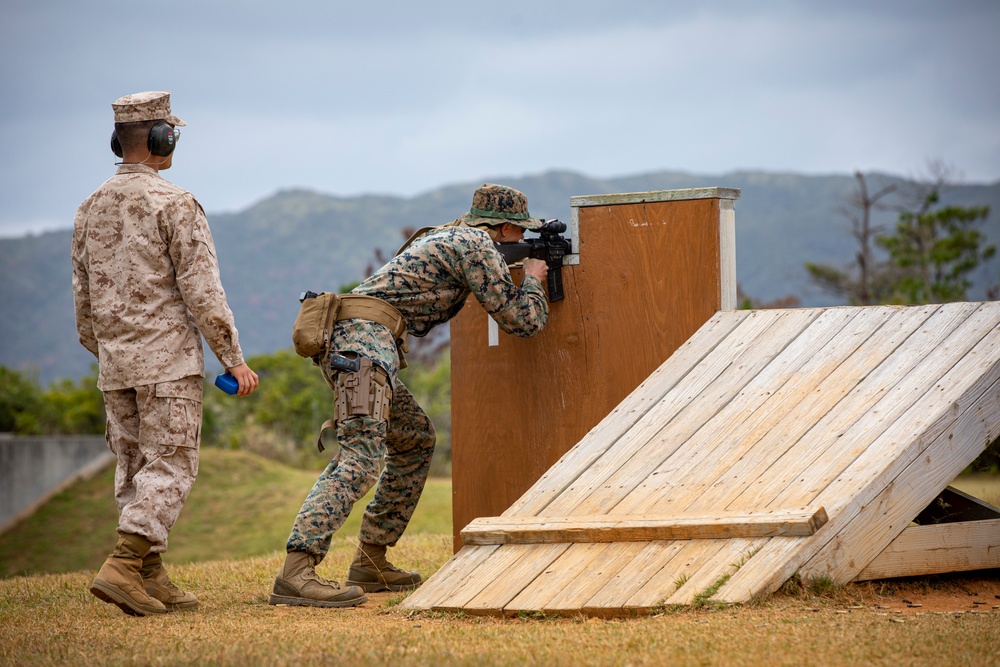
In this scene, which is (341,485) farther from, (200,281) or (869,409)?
(869,409)

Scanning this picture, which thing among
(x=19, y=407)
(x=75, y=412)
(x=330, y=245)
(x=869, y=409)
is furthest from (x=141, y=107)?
(x=330, y=245)

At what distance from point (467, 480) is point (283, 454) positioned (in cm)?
1352

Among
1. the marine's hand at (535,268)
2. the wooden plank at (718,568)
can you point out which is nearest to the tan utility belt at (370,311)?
the marine's hand at (535,268)

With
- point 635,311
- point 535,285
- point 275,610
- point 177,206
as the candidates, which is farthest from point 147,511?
point 635,311

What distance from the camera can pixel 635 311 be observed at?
5.93 metres

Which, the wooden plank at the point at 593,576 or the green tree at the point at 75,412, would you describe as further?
the green tree at the point at 75,412

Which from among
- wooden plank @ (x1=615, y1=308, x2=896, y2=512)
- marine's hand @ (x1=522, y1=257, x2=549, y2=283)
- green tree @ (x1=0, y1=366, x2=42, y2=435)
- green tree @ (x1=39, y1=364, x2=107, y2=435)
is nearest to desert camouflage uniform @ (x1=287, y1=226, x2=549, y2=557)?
marine's hand @ (x1=522, y1=257, x2=549, y2=283)

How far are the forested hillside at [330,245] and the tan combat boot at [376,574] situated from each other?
229 ft

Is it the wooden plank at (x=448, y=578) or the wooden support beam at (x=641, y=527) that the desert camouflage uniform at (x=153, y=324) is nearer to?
the wooden plank at (x=448, y=578)

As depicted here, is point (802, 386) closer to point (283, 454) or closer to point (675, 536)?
point (675, 536)

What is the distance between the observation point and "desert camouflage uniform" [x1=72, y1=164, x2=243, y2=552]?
16.0 feet

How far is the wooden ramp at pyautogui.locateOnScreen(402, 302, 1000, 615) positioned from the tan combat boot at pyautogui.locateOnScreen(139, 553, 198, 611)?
1207 millimetres

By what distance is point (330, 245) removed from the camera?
111 m

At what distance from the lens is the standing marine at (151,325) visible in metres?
4.87
